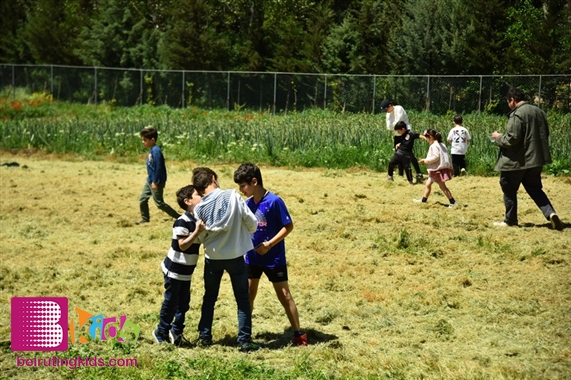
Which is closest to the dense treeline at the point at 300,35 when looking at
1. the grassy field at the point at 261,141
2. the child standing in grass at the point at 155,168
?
the grassy field at the point at 261,141

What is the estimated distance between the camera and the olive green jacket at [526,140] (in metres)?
11.6

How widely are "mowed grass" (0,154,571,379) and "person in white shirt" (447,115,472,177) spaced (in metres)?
1.43

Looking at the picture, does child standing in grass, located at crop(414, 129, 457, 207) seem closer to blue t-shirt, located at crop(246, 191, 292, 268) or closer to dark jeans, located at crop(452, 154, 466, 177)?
dark jeans, located at crop(452, 154, 466, 177)

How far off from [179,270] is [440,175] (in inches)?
295

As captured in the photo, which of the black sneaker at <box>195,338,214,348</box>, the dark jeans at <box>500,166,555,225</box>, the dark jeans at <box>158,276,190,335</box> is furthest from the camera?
the dark jeans at <box>500,166,555,225</box>

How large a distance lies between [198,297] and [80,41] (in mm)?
40707

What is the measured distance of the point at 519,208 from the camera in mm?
13680

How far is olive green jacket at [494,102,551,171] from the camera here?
11.6 meters

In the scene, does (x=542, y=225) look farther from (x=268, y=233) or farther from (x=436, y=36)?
(x=436, y=36)

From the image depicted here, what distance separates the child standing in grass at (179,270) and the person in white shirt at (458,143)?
10959mm

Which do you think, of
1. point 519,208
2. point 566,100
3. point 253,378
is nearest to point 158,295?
point 253,378

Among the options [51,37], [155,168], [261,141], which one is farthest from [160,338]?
[51,37]

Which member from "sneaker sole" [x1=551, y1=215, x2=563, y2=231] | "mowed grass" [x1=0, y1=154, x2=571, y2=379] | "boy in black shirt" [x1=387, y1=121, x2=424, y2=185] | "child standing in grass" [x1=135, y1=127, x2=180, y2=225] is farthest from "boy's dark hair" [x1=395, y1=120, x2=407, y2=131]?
"child standing in grass" [x1=135, y1=127, x2=180, y2=225]

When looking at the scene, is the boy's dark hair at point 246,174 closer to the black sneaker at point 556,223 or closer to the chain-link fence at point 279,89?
the black sneaker at point 556,223
